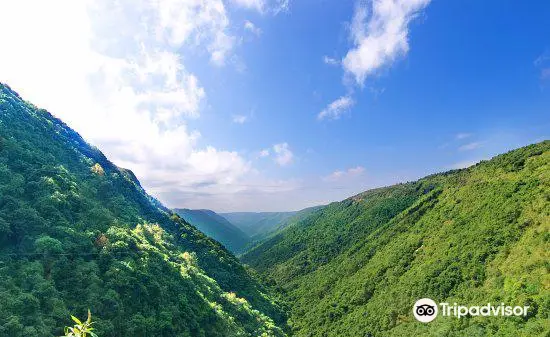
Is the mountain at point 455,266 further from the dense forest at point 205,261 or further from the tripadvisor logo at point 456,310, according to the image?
the tripadvisor logo at point 456,310

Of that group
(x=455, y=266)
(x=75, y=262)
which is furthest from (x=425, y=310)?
(x=75, y=262)

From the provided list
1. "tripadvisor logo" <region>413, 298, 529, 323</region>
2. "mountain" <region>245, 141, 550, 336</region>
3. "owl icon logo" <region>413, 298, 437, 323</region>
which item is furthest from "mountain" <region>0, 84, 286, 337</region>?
"mountain" <region>245, 141, 550, 336</region>

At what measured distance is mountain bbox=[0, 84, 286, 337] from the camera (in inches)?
1593

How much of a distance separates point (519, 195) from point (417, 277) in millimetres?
38070

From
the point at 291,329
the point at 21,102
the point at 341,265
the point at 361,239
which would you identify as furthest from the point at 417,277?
the point at 21,102

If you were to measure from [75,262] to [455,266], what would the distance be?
92.0 m

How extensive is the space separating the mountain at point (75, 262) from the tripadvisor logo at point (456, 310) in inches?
1530

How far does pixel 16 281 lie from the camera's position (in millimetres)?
40281

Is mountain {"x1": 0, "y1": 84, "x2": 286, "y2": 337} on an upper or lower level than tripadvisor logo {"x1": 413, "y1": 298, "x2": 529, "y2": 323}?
upper

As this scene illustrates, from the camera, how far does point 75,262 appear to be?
4850cm

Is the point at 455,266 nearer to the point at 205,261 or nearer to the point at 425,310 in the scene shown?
the point at 425,310

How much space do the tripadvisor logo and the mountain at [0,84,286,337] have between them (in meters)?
38.9

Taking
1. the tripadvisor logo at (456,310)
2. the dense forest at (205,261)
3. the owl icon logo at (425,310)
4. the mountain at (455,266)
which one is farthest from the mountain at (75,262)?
the mountain at (455,266)

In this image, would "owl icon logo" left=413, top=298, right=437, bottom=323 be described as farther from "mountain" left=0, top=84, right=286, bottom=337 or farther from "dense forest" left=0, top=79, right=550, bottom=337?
"mountain" left=0, top=84, right=286, bottom=337
